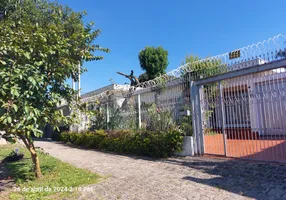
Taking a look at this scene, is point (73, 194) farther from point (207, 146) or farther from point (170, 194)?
point (207, 146)

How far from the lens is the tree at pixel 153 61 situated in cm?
2478

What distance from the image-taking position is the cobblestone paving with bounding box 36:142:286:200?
13.3ft

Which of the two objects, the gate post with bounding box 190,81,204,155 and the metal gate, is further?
A: the gate post with bounding box 190,81,204,155

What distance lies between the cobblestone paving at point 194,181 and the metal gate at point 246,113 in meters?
0.85

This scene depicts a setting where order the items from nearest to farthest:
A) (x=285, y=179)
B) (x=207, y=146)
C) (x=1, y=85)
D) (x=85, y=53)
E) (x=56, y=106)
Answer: (x=1, y=85) → (x=285, y=179) → (x=56, y=106) → (x=85, y=53) → (x=207, y=146)

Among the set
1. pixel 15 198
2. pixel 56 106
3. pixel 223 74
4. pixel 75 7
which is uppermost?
pixel 75 7

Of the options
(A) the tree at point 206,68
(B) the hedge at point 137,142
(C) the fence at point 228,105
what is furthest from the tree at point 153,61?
(A) the tree at point 206,68

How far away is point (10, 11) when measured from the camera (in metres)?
11.1

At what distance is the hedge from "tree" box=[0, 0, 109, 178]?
3.11 meters

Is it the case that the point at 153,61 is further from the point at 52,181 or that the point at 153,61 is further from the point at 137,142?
the point at 52,181

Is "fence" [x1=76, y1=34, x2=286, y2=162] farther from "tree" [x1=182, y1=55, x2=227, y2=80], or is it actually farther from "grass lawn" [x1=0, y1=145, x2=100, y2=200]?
"grass lawn" [x1=0, y1=145, x2=100, y2=200]

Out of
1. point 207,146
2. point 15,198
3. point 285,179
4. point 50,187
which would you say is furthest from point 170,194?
point 207,146

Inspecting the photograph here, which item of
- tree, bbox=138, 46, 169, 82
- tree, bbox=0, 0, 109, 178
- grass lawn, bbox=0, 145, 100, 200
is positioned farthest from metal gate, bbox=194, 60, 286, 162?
tree, bbox=138, 46, 169, 82

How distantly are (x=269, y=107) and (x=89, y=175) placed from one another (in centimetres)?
509
